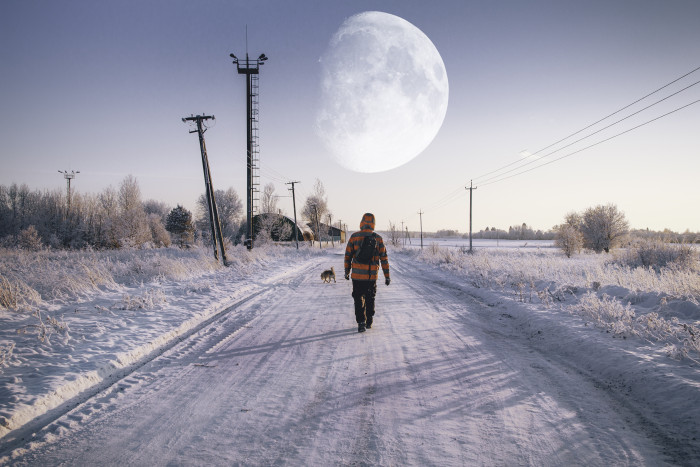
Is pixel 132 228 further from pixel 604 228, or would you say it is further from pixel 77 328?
pixel 604 228

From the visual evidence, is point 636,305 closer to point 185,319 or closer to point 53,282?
point 185,319

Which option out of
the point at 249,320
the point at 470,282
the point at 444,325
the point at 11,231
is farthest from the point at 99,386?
the point at 11,231

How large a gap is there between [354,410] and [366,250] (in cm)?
309

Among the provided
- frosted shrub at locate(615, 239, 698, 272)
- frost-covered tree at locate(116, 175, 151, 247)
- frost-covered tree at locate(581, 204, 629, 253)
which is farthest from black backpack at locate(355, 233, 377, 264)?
frost-covered tree at locate(581, 204, 629, 253)

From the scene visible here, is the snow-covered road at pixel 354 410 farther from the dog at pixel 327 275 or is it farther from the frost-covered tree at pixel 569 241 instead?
the frost-covered tree at pixel 569 241

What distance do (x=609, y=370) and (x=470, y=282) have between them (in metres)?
7.30

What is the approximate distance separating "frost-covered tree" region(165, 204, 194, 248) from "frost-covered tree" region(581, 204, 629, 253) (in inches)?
2274

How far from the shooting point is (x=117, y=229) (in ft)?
112

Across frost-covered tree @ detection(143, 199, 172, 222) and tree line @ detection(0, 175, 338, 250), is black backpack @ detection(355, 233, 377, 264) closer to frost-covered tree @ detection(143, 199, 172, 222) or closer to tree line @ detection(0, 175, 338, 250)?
tree line @ detection(0, 175, 338, 250)

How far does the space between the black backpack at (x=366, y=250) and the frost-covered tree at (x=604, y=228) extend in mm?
42640

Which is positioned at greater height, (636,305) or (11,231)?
(11,231)

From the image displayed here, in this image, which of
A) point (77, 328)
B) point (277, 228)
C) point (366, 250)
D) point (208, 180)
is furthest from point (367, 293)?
point (277, 228)

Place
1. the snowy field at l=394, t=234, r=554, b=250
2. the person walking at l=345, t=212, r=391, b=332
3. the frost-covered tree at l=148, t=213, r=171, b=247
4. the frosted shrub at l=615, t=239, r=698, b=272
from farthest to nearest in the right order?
1. the snowy field at l=394, t=234, r=554, b=250
2. the frost-covered tree at l=148, t=213, r=171, b=247
3. the frosted shrub at l=615, t=239, r=698, b=272
4. the person walking at l=345, t=212, r=391, b=332

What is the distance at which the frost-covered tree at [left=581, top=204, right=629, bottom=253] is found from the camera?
1366 inches
